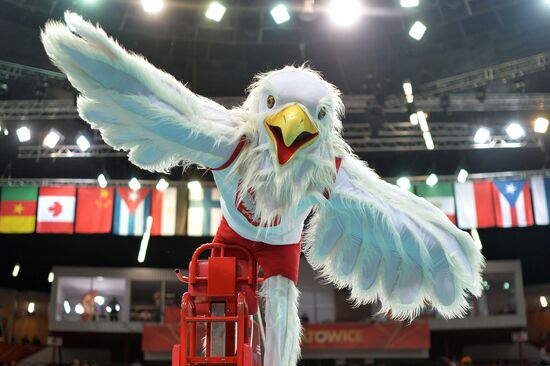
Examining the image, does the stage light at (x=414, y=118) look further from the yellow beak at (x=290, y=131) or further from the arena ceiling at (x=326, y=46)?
the yellow beak at (x=290, y=131)

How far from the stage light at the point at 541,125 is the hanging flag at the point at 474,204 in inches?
46.1

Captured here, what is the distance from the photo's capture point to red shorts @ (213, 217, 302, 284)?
2904 mm

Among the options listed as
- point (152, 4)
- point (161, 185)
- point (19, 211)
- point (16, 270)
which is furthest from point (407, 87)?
point (16, 270)

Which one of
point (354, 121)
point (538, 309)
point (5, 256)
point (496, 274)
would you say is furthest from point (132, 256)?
point (538, 309)

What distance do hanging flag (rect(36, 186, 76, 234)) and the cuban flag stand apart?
6268mm

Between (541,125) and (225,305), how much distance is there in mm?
7645

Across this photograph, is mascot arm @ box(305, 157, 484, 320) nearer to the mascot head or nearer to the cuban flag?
the mascot head

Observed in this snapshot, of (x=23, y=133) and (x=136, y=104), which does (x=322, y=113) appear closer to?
(x=136, y=104)

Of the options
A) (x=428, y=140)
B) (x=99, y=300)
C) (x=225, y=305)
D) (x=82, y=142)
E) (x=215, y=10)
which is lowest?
(x=225, y=305)

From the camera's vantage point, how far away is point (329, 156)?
2.72 meters

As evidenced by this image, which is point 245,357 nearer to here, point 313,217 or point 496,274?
point 313,217

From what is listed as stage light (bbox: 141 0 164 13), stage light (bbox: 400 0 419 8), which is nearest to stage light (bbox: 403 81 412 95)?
stage light (bbox: 400 0 419 8)

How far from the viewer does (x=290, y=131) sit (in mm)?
2516

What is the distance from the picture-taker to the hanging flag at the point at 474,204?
1007cm
